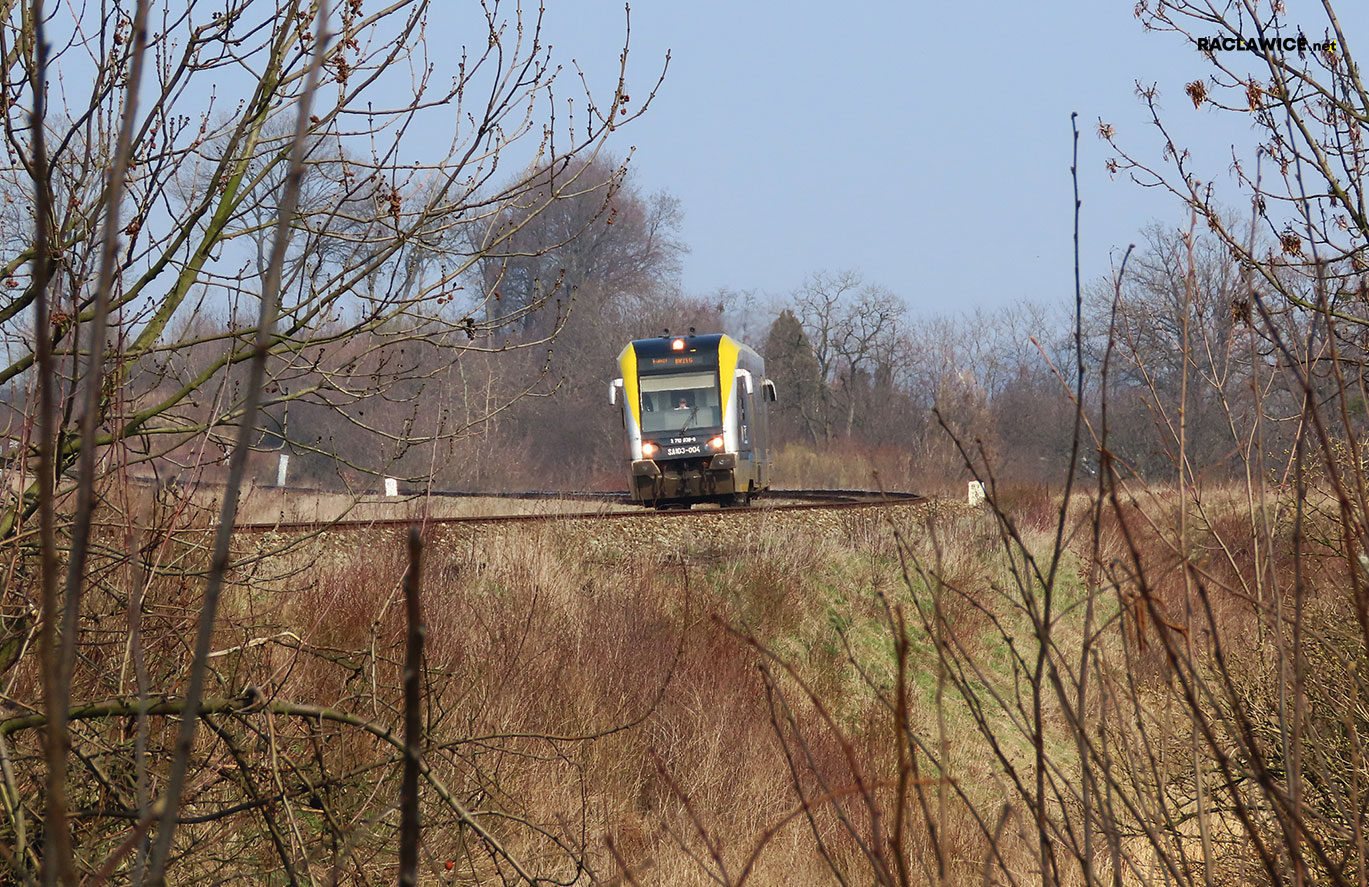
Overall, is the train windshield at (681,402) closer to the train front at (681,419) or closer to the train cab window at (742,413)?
the train front at (681,419)

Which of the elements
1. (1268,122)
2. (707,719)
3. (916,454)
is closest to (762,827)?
(707,719)

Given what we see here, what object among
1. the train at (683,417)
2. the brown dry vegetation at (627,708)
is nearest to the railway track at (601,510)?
the brown dry vegetation at (627,708)

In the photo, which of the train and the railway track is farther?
the train

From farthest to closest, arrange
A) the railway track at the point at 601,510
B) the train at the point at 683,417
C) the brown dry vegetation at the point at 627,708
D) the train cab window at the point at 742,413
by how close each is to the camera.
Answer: the train cab window at the point at 742,413
the train at the point at 683,417
the railway track at the point at 601,510
the brown dry vegetation at the point at 627,708

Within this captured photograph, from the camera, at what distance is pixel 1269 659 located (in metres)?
6.94

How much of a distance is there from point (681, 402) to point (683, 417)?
9.3 inches

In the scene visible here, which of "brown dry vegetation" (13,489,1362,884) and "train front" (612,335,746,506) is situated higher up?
"train front" (612,335,746,506)

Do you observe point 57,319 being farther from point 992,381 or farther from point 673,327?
point 992,381

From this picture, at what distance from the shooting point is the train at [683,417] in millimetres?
17141

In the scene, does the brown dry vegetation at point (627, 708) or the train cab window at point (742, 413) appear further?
the train cab window at point (742, 413)

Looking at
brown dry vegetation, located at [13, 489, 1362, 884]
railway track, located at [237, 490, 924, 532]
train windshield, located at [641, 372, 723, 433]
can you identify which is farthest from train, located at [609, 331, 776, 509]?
brown dry vegetation, located at [13, 489, 1362, 884]

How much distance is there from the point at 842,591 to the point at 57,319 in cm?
1022

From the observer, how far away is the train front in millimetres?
17141

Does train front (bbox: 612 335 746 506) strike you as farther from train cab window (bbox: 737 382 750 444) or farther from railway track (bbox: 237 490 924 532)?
railway track (bbox: 237 490 924 532)
